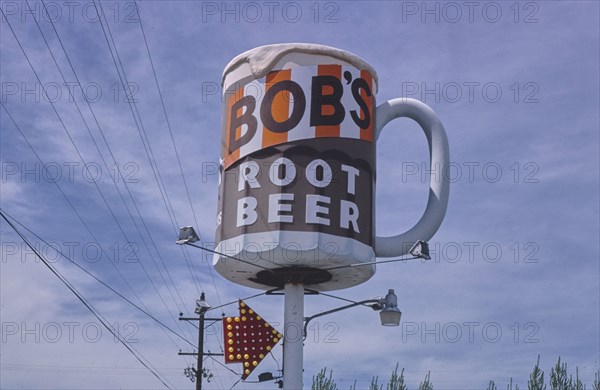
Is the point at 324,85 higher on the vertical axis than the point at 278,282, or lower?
higher

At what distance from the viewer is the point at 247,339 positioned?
22734 mm

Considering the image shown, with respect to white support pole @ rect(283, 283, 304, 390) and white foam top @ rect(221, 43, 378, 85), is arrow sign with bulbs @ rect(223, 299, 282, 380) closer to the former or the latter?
white support pole @ rect(283, 283, 304, 390)

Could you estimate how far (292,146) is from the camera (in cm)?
2214

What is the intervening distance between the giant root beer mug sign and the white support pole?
41 cm

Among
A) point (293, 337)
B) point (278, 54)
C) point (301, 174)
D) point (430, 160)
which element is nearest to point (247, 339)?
point (293, 337)

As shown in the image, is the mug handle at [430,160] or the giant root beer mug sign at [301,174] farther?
the mug handle at [430,160]

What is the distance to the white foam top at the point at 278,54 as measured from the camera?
22984 mm

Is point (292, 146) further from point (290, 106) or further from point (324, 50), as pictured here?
point (324, 50)

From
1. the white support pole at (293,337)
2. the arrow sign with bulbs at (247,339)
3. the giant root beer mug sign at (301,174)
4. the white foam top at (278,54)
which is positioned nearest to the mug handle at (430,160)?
the giant root beer mug sign at (301,174)

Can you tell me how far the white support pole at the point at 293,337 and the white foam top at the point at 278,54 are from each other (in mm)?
5952

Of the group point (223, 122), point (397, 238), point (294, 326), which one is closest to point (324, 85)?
point (223, 122)

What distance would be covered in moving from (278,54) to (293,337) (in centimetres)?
763

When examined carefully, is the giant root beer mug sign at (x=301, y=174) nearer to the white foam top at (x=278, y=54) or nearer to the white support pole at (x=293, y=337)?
the white foam top at (x=278, y=54)

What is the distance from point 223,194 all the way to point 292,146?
2.45 meters
